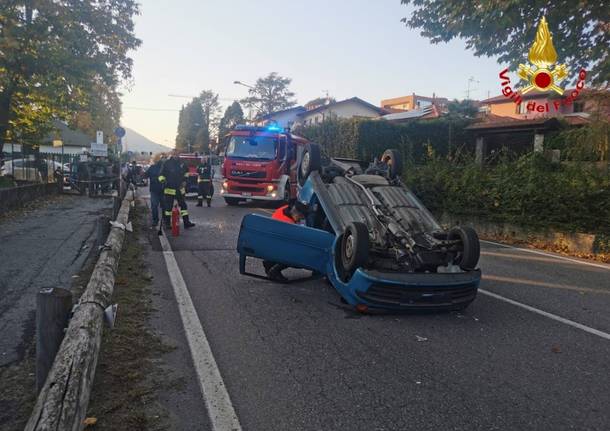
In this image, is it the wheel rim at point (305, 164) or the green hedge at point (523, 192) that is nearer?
the wheel rim at point (305, 164)

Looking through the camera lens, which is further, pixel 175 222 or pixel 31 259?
pixel 175 222

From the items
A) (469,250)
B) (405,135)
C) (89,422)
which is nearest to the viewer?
(89,422)

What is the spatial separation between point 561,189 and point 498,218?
1749mm

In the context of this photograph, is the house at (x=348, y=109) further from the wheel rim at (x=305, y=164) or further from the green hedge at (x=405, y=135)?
the wheel rim at (x=305, y=164)

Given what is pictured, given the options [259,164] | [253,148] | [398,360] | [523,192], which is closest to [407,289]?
[398,360]

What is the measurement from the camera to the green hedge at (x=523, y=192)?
404 inches

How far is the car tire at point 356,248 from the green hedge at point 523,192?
689cm

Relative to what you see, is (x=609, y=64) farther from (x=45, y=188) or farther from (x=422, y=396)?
(x=45, y=188)

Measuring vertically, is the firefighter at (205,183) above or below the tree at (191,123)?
below

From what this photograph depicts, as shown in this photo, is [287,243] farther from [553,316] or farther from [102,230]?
[102,230]

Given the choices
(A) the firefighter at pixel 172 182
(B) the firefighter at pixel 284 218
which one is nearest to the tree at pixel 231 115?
(A) the firefighter at pixel 172 182

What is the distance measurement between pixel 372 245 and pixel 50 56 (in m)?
16.4

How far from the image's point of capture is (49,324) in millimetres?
3203

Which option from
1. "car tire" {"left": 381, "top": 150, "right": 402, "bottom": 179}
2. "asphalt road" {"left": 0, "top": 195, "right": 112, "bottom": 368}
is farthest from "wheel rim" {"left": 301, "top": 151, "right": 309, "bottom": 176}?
"asphalt road" {"left": 0, "top": 195, "right": 112, "bottom": 368}
